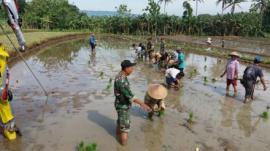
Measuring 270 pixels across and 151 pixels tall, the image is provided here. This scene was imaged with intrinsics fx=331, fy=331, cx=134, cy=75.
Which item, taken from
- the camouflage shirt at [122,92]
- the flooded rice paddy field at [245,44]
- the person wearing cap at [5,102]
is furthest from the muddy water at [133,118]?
the flooded rice paddy field at [245,44]

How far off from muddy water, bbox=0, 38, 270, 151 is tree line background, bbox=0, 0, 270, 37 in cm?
4105

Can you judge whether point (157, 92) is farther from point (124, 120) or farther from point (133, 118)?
point (124, 120)

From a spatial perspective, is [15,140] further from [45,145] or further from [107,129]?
[107,129]

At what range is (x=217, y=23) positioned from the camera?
5331 cm

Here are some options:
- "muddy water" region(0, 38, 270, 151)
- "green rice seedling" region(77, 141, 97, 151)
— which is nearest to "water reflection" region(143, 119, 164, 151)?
"muddy water" region(0, 38, 270, 151)

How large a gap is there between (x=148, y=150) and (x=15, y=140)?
2.67 meters

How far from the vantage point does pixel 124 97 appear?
6.39 meters

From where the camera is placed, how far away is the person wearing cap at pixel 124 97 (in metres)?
6.28

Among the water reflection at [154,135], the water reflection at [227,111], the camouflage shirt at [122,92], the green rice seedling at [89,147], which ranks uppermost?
the camouflage shirt at [122,92]

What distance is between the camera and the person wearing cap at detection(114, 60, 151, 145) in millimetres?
6280

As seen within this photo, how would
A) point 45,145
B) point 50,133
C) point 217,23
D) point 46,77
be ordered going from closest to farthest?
point 45,145 → point 50,133 → point 46,77 → point 217,23

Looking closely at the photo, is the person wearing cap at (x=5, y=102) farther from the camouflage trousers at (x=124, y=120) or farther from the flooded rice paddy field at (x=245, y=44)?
the flooded rice paddy field at (x=245, y=44)

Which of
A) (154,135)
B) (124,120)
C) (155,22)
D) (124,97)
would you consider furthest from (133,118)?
(155,22)

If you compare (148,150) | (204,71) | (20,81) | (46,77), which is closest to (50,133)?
(148,150)
